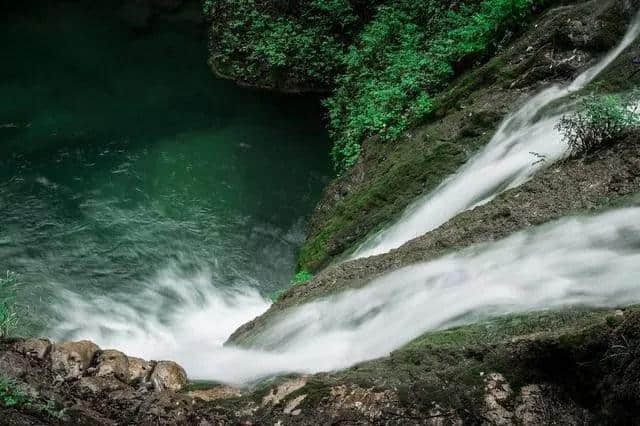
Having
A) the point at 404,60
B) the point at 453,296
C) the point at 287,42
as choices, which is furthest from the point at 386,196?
the point at 287,42

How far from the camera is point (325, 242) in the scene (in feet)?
29.5

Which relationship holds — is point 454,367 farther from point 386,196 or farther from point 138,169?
point 138,169

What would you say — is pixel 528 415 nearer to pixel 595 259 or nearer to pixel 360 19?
pixel 595 259

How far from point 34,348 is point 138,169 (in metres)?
7.51

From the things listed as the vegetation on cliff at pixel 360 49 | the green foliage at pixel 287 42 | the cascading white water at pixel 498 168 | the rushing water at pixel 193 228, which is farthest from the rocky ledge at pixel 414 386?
the green foliage at pixel 287 42

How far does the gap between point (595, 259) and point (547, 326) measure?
3.31 feet

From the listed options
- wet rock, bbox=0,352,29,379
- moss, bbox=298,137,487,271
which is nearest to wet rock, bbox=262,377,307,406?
wet rock, bbox=0,352,29,379

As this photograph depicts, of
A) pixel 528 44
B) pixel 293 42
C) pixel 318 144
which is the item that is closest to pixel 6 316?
pixel 528 44

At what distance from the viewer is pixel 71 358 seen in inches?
181

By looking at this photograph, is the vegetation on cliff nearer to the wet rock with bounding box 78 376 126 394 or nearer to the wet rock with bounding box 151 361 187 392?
the wet rock with bounding box 151 361 187 392

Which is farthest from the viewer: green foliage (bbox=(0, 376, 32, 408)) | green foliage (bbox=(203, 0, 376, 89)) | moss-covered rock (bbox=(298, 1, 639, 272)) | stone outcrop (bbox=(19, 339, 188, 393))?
green foliage (bbox=(203, 0, 376, 89))

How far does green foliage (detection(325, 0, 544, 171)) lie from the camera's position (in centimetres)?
1014

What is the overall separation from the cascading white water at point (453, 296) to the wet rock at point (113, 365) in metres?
0.89

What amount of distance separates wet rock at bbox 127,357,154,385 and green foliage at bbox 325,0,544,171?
260 inches
